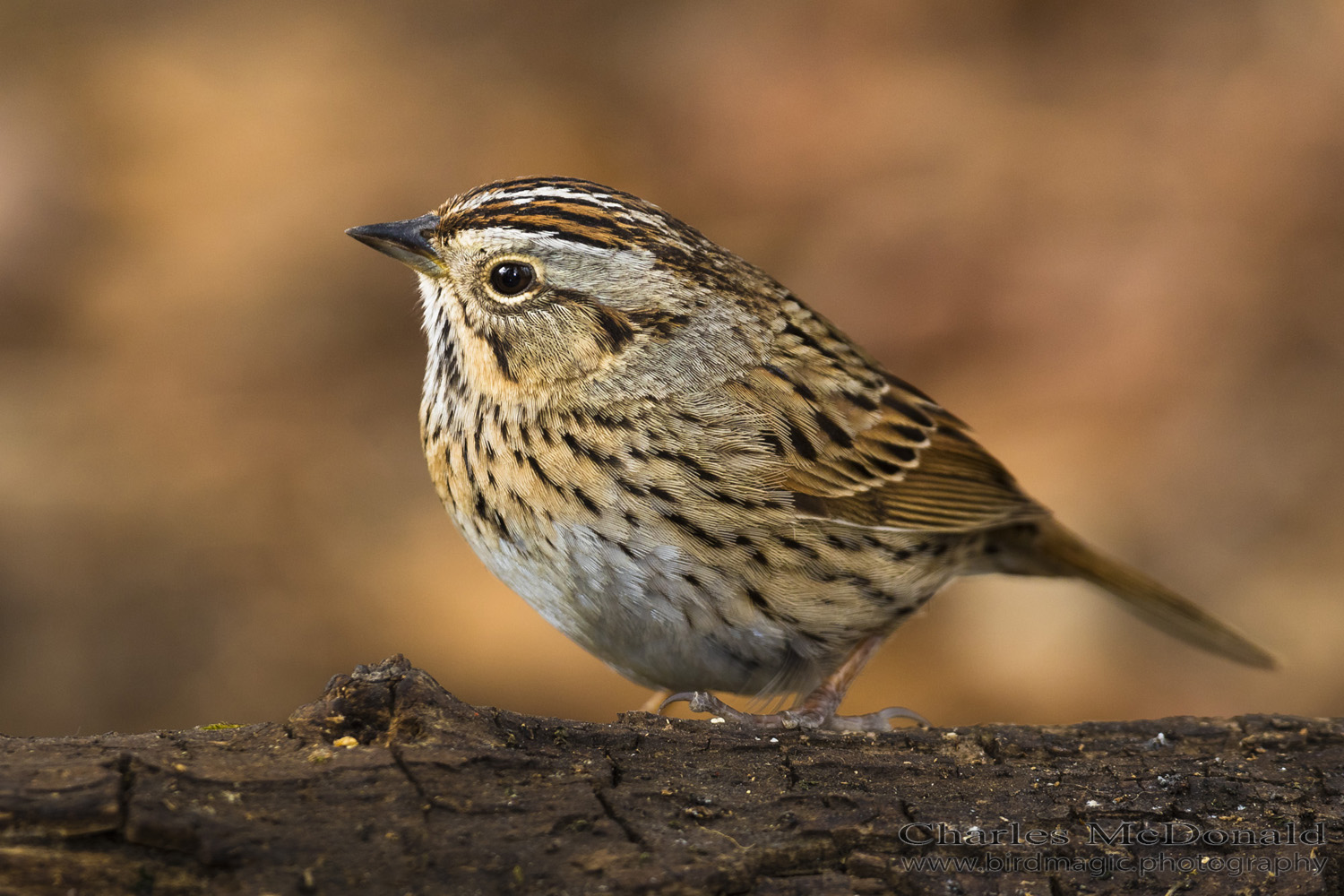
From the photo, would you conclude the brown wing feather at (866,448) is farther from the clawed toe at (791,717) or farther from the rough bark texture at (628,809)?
the rough bark texture at (628,809)

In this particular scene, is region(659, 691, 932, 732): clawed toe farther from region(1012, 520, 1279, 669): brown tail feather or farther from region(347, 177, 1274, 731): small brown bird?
region(1012, 520, 1279, 669): brown tail feather

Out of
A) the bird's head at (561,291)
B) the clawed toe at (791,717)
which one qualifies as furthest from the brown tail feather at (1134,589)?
the bird's head at (561,291)

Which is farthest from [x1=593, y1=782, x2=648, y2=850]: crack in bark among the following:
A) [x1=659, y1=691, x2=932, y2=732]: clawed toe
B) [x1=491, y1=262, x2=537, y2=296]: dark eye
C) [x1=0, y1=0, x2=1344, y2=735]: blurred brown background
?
[x1=0, y1=0, x2=1344, y2=735]: blurred brown background

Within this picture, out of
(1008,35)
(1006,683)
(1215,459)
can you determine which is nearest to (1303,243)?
(1215,459)

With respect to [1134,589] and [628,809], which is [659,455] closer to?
[628,809]

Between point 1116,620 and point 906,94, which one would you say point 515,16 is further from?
point 1116,620
